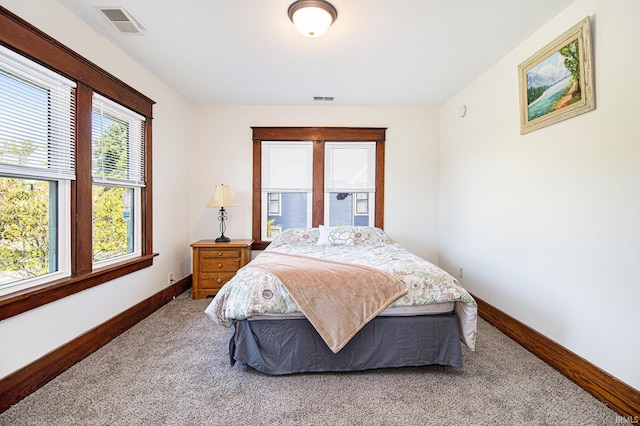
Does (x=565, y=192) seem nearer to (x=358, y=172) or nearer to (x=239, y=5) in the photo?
(x=358, y=172)

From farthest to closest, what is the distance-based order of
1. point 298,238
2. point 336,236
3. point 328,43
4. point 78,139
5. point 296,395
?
point 298,238 → point 336,236 → point 328,43 → point 78,139 → point 296,395

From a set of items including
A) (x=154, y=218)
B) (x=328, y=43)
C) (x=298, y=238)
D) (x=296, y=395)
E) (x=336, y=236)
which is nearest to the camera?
(x=296, y=395)

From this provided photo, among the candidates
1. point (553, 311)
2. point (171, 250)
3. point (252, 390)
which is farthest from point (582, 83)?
point (171, 250)

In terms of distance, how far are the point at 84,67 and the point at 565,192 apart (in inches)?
151

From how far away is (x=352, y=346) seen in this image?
191 cm

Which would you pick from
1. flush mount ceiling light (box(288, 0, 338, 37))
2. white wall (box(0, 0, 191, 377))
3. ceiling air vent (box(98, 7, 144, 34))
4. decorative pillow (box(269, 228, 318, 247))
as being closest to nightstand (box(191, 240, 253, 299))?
white wall (box(0, 0, 191, 377))

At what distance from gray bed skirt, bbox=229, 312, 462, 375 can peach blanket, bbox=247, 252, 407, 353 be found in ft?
0.42

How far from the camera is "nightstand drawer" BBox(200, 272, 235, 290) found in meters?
3.44

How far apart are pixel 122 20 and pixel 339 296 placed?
106 inches

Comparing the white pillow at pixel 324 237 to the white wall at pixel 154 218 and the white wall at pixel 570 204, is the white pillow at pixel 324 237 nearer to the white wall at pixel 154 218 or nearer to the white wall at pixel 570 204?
the white wall at pixel 570 204

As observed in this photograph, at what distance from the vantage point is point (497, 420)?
1.53 meters

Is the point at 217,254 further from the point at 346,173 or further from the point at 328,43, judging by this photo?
the point at 328,43

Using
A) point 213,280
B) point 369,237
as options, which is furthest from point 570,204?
point 213,280

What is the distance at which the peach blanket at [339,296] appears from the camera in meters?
1.83
